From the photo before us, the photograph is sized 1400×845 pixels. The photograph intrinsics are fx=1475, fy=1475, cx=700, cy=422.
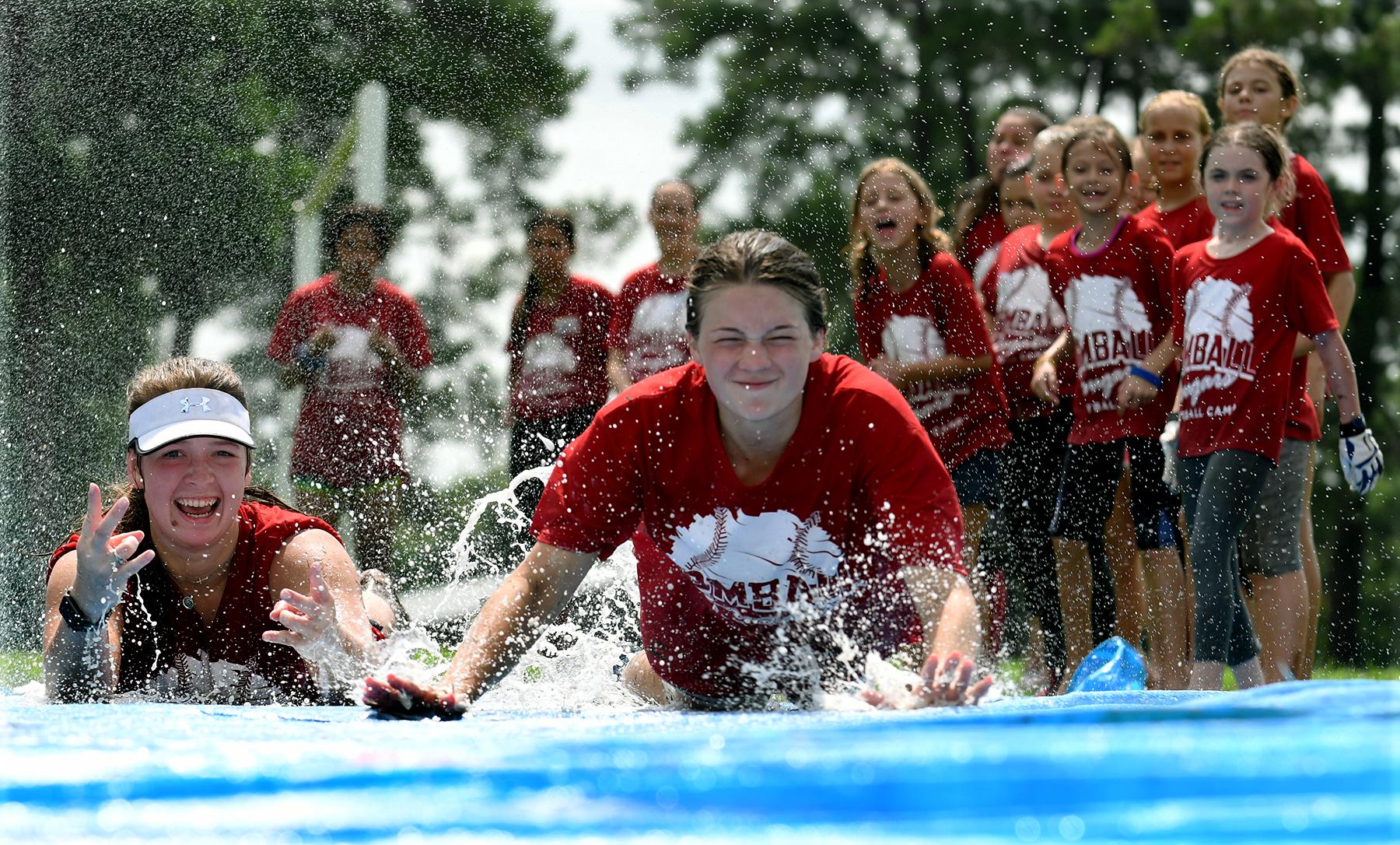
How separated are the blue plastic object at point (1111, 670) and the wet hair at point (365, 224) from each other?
3.09 m

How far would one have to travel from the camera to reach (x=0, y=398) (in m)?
10.3

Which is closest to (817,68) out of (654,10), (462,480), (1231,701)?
(654,10)

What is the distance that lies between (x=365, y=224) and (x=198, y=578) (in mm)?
2617

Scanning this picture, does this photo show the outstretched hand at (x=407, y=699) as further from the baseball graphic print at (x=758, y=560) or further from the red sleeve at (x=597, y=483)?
the baseball graphic print at (x=758, y=560)

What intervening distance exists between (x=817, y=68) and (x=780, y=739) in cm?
1471

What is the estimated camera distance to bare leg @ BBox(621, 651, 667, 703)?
3.57 metres

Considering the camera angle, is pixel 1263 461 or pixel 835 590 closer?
pixel 835 590

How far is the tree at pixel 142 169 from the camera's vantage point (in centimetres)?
1002

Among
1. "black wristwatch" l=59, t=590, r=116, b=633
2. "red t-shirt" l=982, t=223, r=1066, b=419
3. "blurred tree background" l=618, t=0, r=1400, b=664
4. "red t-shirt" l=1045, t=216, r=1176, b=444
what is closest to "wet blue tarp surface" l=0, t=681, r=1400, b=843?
"black wristwatch" l=59, t=590, r=116, b=633

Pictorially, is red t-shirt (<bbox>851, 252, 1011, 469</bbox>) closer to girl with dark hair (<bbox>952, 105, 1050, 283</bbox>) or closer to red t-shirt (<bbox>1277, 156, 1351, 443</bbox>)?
girl with dark hair (<bbox>952, 105, 1050, 283</bbox>)

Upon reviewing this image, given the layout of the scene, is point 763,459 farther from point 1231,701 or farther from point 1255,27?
point 1255,27

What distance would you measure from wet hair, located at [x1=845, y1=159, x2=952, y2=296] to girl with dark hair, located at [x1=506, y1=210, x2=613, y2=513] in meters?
1.09

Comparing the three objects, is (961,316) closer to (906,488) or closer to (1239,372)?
(1239,372)

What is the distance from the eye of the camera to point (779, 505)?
301cm
